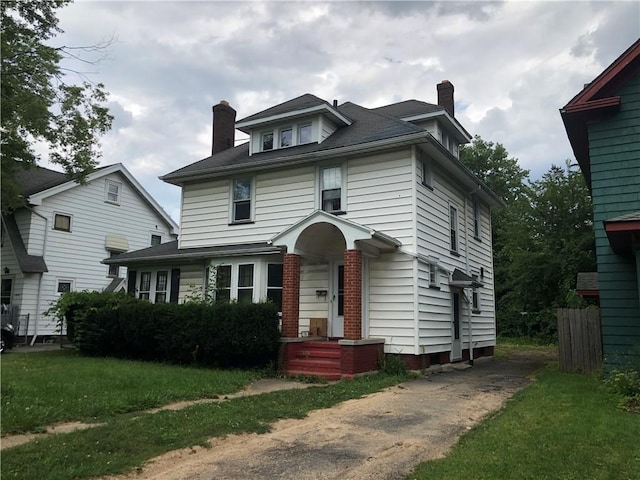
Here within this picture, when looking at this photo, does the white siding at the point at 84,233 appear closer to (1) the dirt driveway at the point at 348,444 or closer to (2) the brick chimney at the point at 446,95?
(2) the brick chimney at the point at 446,95

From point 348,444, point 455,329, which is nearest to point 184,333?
point 348,444

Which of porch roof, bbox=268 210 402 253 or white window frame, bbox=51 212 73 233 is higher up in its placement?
white window frame, bbox=51 212 73 233

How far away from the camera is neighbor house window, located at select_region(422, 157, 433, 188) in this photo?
14.1m

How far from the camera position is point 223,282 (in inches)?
602

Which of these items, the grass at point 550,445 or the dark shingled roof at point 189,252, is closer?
the grass at point 550,445

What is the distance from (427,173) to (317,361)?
19.5 ft

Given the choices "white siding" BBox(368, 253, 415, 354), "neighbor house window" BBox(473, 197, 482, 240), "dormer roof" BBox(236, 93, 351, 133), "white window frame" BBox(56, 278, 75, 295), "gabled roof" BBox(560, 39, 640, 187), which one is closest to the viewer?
"gabled roof" BBox(560, 39, 640, 187)

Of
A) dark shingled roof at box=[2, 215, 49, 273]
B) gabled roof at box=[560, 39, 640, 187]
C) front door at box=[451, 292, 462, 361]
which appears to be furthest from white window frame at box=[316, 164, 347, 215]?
dark shingled roof at box=[2, 215, 49, 273]

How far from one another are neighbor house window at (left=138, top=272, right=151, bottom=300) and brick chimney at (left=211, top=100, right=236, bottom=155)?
540 centimetres

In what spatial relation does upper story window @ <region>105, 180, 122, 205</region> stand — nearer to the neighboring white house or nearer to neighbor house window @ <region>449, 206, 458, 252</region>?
the neighboring white house

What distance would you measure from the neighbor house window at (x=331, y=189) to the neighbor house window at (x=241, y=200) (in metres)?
2.59

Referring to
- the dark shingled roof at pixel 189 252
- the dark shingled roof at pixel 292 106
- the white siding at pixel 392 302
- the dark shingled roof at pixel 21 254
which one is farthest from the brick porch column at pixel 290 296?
the dark shingled roof at pixel 21 254

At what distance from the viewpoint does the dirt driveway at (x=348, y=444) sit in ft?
16.2

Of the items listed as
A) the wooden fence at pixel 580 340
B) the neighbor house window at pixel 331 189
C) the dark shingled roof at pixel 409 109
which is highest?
the dark shingled roof at pixel 409 109
